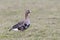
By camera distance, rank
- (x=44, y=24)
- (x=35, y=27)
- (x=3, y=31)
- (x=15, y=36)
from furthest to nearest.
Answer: (x=44, y=24) → (x=35, y=27) → (x=3, y=31) → (x=15, y=36)

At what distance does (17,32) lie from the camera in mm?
9578

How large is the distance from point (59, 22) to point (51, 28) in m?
1.44

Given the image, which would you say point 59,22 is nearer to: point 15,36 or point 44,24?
point 44,24

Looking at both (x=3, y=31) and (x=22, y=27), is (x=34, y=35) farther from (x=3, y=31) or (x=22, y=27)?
(x=3, y=31)

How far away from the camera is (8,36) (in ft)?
30.0

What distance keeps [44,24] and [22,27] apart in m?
2.14

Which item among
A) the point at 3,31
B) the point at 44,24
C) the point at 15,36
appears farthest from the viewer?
the point at 44,24

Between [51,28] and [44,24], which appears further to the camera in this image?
[44,24]

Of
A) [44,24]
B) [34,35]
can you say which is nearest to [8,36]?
[34,35]

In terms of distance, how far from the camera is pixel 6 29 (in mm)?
10305

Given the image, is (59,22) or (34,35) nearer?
(34,35)

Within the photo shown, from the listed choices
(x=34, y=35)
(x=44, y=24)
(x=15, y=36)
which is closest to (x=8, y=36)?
(x=15, y=36)

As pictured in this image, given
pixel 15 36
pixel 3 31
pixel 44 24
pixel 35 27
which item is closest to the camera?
pixel 15 36

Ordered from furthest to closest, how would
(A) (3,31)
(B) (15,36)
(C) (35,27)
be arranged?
(C) (35,27) < (A) (3,31) < (B) (15,36)
